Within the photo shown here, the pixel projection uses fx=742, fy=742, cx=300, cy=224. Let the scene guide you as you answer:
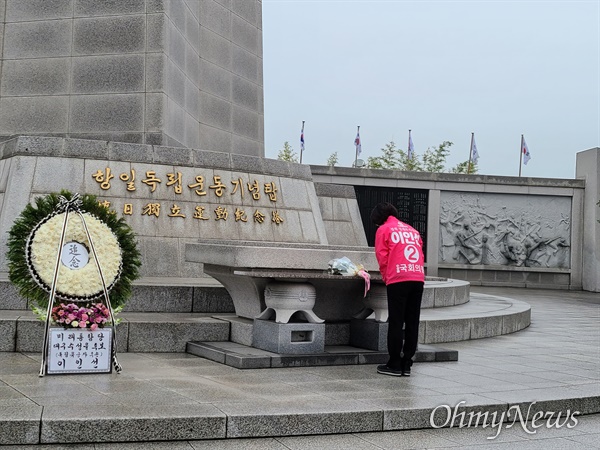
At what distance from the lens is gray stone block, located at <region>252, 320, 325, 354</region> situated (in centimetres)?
632

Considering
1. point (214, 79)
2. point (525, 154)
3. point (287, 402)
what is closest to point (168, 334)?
point (287, 402)

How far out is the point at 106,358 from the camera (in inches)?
218

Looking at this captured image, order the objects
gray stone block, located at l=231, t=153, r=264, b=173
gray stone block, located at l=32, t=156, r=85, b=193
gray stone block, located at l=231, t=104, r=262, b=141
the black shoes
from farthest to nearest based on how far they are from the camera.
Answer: gray stone block, located at l=231, t=104, r=262, b=141 → gray stone block, located at l=231, t=153, r=264, b=173 → gray stone block, located at l=32, t=156, r=85, b=193 → the black shoes

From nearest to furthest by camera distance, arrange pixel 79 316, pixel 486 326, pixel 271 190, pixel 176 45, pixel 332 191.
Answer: pixel 79 316
pixel 486 326
pixel 271 190
pixel 176 45
pixel 332 191

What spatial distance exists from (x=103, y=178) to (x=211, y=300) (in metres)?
2.82

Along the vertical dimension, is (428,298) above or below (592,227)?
below

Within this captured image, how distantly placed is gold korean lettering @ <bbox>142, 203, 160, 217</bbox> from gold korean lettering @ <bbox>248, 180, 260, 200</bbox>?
1.51m

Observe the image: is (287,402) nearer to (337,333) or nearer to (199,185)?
(337,333)

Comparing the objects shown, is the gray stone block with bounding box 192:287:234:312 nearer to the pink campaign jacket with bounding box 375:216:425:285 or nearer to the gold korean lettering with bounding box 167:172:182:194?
the pink campaign jacket with bounding box 375:216:425:285

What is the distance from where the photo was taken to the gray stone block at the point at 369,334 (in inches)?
271

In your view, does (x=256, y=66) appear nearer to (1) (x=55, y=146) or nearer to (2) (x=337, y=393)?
(1) (x=55, y=146)

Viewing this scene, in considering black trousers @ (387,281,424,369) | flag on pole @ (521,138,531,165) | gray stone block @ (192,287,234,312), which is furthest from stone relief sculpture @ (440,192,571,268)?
black trousers @ (387,281,424,369)

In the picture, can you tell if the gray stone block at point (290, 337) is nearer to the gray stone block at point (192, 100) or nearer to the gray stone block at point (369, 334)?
the gray stone block at point (369, 334)

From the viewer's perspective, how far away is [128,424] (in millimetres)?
4027
